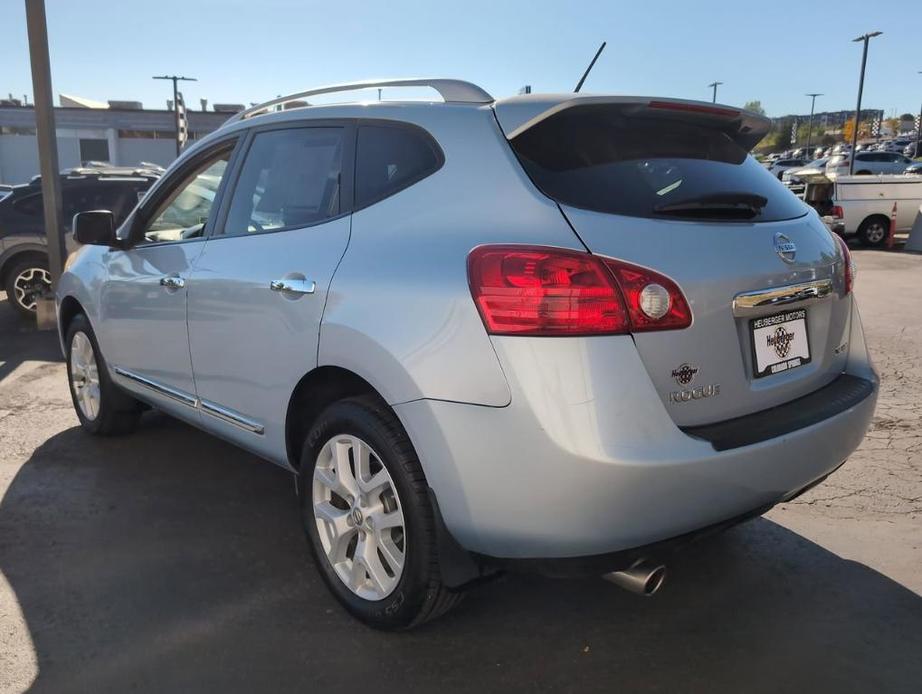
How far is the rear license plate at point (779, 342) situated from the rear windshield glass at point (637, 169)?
342 mm

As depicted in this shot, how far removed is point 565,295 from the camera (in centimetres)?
217

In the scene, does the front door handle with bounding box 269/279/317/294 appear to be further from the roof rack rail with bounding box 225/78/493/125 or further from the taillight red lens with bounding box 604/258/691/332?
the taillight red lens with bounding box 604/258/691/332

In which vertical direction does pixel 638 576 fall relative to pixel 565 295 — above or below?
below

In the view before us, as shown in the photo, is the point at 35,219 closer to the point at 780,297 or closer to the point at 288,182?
the point at 288,182

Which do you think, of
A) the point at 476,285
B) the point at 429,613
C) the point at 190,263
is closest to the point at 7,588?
the point at 190,263

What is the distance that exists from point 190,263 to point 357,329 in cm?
137

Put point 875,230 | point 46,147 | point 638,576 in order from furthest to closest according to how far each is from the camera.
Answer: point 875,230
point 46,147
point 638,576

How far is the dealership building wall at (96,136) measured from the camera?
56.0m

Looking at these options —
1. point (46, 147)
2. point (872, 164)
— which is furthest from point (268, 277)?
point (872, 164)

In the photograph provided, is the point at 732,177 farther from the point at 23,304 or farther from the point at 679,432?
the point at 23,304

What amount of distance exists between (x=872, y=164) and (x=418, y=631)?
44.4m

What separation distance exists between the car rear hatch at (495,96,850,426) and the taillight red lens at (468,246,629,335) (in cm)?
8

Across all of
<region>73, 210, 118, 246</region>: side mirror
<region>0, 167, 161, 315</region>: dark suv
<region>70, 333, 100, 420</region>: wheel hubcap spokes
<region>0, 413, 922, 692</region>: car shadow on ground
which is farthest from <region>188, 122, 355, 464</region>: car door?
<region>0, 167, 161, 315</region>: dark suv

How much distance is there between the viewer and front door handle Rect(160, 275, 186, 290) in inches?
142
